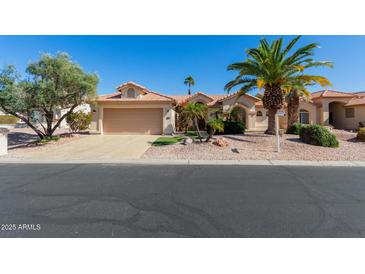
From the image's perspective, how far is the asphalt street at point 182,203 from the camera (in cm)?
304

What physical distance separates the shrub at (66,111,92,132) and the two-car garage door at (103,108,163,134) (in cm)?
305

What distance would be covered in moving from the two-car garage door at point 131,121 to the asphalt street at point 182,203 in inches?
438

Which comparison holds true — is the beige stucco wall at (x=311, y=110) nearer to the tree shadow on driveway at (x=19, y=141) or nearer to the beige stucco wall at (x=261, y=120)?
the beige stucco wall at (x=261, y=120)

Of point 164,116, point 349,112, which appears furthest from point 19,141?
point 349,112

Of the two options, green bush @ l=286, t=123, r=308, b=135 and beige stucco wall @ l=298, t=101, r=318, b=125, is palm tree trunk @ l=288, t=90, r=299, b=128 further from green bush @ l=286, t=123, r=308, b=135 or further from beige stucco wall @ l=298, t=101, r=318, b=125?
beige stucco wall @ l=298, t=101, r=318, b=125

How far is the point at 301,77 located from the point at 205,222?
43.2ft

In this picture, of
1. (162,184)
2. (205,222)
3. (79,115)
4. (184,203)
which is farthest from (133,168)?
(79,115)

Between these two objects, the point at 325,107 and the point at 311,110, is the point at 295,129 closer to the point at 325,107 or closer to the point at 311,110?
the point at 311,110

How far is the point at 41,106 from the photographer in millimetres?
12195

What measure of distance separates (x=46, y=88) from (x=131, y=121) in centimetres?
740

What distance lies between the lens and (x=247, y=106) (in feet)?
64.7

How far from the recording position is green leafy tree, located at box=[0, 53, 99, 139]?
1074 centimetres

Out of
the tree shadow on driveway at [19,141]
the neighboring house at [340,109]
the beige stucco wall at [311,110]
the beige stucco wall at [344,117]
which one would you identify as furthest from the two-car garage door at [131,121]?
the beige stucco wall at [344,117]

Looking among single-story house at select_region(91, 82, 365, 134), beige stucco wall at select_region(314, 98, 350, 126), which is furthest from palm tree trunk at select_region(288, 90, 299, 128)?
beige stucco wall at select_region(314, 98, 350, 126)
